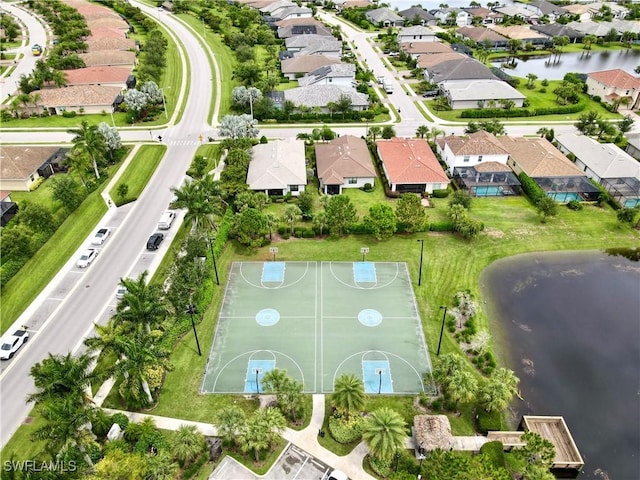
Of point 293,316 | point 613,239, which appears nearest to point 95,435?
point 293,316

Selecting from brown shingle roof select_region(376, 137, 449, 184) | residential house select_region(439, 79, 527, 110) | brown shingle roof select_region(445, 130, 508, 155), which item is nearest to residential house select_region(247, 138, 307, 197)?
brown shingle roof select_region(376, 137, 449, 184)

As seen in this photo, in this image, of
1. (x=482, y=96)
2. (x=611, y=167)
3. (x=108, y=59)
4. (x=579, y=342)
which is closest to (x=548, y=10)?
(x=482, y=96)

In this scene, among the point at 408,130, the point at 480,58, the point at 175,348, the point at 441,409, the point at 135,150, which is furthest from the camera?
the point at 480,58

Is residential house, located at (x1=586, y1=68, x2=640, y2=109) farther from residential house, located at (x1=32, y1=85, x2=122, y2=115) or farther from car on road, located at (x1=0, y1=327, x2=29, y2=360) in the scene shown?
car on road, located at (x1=0, y1=327, x2=29, y2=360)

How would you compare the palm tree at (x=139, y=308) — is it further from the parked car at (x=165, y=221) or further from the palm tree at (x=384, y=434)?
the parked car at (x=165, y=221)

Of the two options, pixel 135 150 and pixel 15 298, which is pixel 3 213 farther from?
pixel 135 150

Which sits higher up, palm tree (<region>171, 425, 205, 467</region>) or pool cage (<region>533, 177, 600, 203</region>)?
palm tree (<region>171, 425, 205, 467</region>)

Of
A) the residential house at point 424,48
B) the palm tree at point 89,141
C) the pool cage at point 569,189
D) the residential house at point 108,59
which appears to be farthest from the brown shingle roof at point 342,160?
the residential house at point 108,59
